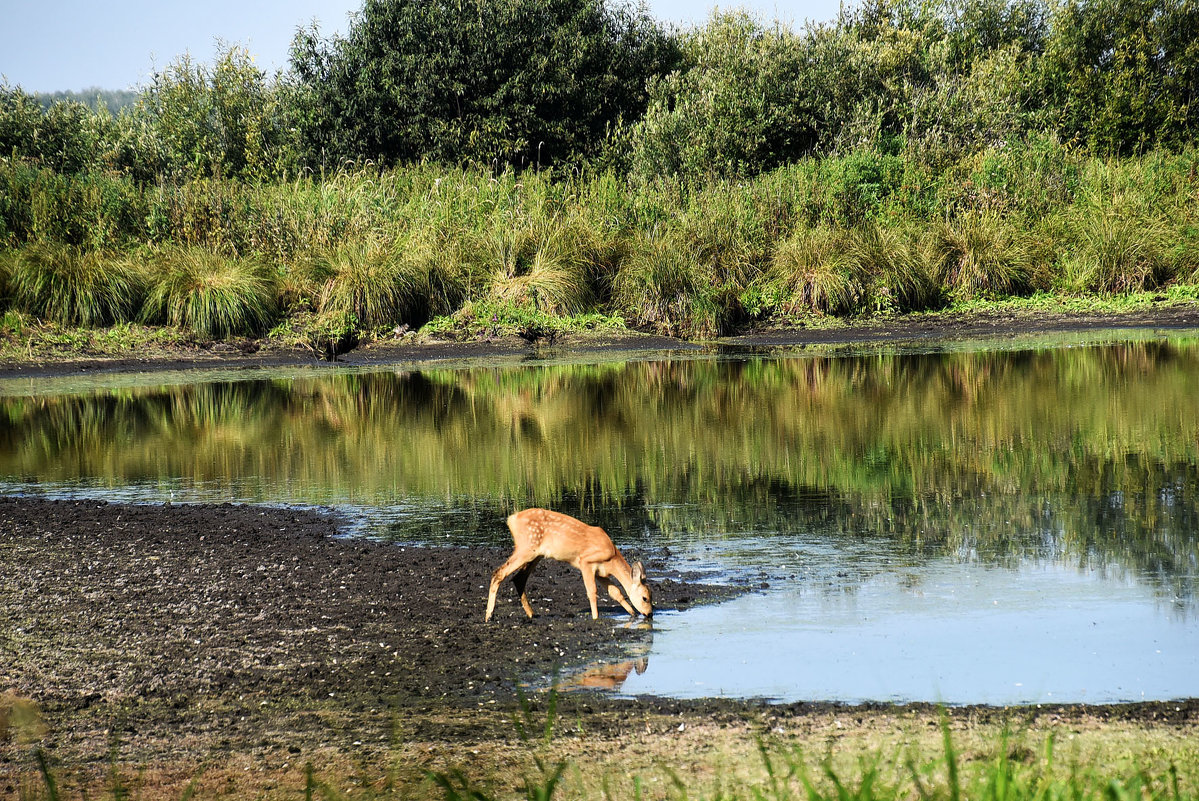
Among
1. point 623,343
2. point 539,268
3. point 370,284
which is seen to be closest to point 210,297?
point 370,284

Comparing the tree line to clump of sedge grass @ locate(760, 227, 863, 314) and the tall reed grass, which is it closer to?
the tall reed grass

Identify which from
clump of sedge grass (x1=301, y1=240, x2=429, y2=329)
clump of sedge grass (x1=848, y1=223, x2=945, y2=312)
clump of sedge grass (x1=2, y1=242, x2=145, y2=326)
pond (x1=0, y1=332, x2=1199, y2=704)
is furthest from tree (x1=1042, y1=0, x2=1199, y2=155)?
clump of sedge grass (x1=2, y1=242, x2=145, y2=326)

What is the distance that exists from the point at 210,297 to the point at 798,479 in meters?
15.9

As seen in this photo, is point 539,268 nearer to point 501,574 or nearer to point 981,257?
point 981,257

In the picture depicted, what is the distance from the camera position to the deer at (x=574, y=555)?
643 cm

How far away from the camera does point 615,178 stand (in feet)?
105

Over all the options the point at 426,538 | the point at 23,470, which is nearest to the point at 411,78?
the point at 23,470

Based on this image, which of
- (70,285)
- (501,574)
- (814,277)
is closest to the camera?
(501,574)

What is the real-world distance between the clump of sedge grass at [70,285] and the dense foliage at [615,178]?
61 millimetres

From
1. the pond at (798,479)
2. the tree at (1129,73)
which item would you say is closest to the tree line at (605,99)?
the tree at (1129,73)

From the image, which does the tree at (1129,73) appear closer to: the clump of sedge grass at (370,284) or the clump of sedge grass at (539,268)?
the clump of sedge grass at (539,268)

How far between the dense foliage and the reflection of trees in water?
5040 mm

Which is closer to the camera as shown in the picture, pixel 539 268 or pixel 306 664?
pixel 306 664

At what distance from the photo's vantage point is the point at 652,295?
24562 millimetres
